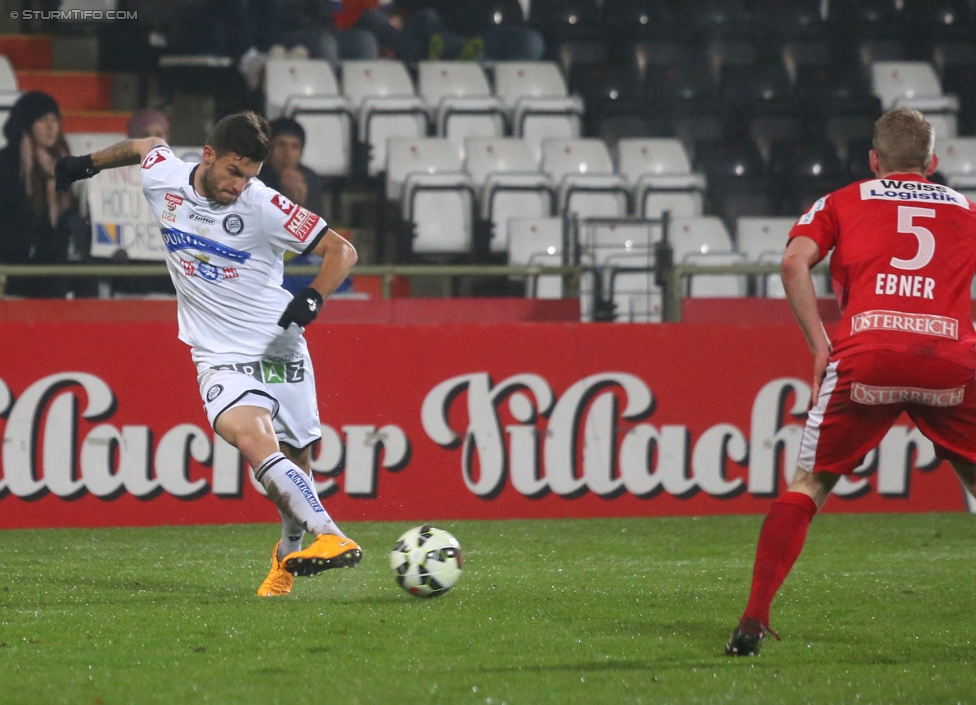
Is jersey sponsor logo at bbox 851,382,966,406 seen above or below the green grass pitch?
above

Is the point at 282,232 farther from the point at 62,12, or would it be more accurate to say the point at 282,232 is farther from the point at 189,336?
the point at 62,12

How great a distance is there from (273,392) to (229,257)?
609 mm

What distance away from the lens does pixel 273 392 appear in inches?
255

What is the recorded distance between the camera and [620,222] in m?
12.0

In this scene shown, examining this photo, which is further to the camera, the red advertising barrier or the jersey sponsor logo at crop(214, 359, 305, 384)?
the red advertising barrier

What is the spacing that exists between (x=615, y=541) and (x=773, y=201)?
6901mm

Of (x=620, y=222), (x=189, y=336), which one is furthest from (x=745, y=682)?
(x=620, y=222)

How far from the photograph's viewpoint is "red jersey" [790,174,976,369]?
507 centimetres

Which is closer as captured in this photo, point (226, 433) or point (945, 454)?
point (945, 454)

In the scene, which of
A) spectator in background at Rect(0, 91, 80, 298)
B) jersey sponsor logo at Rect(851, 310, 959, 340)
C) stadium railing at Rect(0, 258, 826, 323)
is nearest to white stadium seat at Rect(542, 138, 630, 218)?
stadium railing at Rect(0, 258, 826, 323)

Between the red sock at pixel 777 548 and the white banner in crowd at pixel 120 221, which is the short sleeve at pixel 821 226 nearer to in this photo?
the red sock at pixel 777 548

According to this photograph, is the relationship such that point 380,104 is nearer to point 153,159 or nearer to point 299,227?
point 153,159

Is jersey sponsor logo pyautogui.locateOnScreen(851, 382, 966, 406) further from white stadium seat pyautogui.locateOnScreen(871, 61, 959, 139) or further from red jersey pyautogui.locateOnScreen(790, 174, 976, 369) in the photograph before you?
white stadium seat pyautogui.locateOnScreen(871, 61, 959, 139)

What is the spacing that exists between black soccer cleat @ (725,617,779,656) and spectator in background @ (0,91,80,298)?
6121 mm
